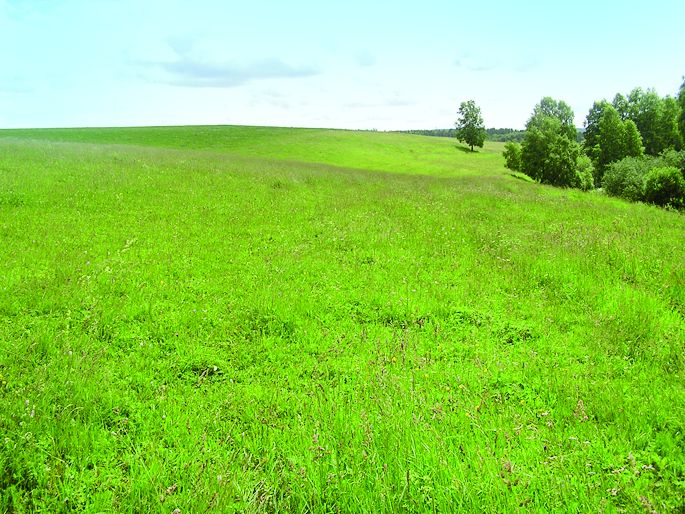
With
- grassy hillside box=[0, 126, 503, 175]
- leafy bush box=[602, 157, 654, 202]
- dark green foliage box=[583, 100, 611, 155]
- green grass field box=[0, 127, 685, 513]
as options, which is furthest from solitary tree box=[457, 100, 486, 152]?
green grass field box=[0, 127, 685, 513]

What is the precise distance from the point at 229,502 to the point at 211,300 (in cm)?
452

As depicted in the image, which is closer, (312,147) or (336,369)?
(336,369)

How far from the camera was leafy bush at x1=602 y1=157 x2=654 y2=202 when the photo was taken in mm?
32719

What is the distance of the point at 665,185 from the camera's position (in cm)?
2973

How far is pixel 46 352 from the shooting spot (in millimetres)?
5105

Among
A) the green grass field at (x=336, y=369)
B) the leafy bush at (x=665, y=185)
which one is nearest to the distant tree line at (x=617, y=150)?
the leafy bush at (x=665, y=185)

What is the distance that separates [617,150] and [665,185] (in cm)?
3240

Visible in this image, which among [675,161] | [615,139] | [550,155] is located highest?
[615,139]

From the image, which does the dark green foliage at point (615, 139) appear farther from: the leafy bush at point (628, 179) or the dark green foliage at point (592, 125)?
the leafy bush at point (628, 179)

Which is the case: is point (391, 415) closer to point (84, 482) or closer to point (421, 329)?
point (421, 329)

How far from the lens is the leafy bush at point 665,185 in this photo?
95.5ft

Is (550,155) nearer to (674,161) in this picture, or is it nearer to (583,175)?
(583,175)

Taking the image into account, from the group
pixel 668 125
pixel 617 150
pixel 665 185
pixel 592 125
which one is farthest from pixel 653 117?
pixel 665 185

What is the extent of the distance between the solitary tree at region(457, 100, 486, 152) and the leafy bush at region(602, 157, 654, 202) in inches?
2338
